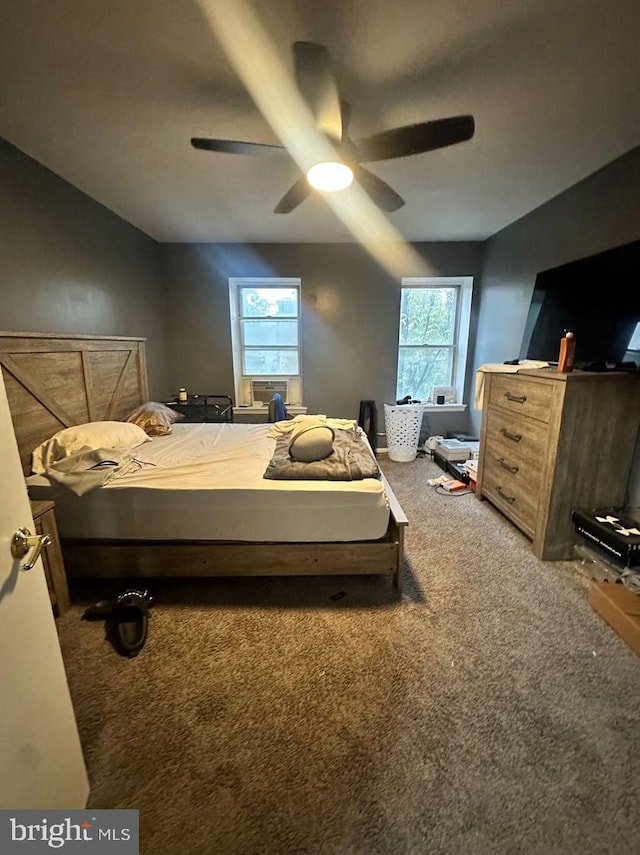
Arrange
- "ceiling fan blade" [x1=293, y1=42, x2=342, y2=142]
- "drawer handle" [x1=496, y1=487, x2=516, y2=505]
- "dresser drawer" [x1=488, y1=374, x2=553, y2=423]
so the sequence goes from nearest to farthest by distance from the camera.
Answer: "ceiling fan blade" [x1=293, y1=42, x2=342, y2=142], "dresser drawer" [x1=488, y1=374, x2=553, y2=423], "drawer handle" [x1=496, y1=487, x2=516, y2=505]

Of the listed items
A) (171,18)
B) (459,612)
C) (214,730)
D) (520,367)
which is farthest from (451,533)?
(171,18)

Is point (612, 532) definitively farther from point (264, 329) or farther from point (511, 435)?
point (264, 329)

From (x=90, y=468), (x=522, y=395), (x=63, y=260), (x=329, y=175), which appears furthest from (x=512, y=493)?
(x=63, y=260)

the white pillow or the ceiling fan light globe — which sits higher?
the ceiling fan light globe

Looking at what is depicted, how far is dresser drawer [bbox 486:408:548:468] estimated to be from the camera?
2.28 metres

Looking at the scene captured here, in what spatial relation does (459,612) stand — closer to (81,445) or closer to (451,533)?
(451,533)

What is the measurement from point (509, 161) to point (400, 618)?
2.85 m

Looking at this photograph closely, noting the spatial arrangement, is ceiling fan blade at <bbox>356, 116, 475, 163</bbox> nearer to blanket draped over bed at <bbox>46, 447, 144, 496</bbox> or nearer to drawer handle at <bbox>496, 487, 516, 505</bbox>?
blanket draped over bed at <bbox>46, 447, 144, 496</bbox>

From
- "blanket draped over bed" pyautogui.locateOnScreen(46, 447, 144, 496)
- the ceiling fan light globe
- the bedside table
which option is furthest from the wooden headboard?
the ceiling fan light globe

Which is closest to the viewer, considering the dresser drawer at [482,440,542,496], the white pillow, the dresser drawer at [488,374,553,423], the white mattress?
the white mattress

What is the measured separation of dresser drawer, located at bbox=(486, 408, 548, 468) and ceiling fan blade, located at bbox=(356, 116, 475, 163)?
5.40 feet

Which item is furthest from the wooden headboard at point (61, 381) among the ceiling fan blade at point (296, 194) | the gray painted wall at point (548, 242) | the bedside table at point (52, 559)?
the gray painted wall at point (548, 242)

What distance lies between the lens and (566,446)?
2109mm

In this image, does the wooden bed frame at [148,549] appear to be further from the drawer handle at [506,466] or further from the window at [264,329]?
the window at [264,329]
